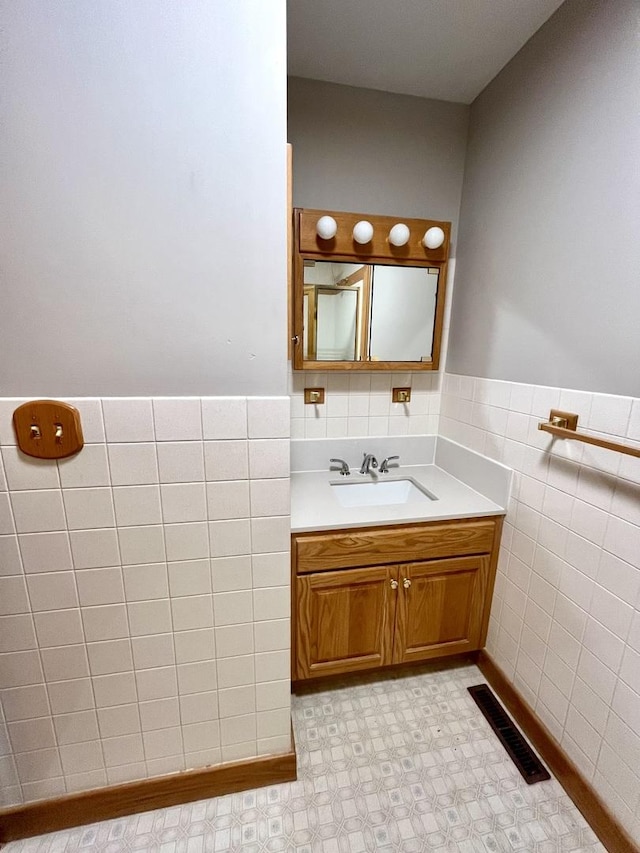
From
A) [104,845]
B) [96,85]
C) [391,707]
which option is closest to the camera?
[96,85]

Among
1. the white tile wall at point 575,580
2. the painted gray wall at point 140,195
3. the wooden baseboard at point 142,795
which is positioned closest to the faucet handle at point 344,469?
the white tile wall at point 575,580

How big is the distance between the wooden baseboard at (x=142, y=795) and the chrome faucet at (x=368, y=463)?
41.6 inches

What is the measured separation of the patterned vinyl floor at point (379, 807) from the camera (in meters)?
1.00

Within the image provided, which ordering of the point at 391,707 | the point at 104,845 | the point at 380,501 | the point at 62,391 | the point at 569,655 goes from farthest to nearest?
1. the point at 380,501
2. the point at 391,707
3. the point at 569,655
4. the point at 104,845
5. the point at 62,391

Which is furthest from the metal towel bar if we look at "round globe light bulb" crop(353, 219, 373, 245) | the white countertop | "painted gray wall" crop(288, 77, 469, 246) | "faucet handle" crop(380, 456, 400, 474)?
"painted gray wall" crop(288, 77, 469, 246)

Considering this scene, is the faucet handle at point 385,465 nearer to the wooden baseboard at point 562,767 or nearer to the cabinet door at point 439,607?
the cabinet door at point 439,607

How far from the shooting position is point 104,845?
99 centimetres

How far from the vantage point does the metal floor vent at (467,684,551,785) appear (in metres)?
1.16

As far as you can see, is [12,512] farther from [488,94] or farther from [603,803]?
[488,94]

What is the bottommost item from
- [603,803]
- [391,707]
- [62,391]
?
[391,707]

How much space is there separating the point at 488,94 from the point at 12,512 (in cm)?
216

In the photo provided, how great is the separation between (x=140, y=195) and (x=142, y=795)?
164cm

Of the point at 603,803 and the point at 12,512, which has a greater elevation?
the point at 12,512

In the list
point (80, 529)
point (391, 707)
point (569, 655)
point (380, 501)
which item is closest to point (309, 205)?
point (380, 501)
